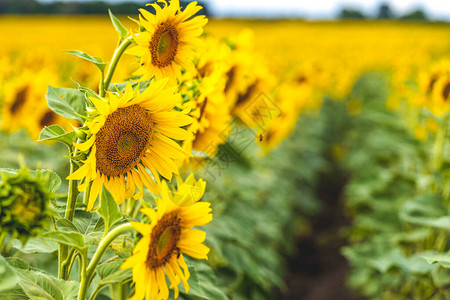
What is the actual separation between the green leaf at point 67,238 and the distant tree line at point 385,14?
44768 mm

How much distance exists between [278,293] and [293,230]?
0.80 m


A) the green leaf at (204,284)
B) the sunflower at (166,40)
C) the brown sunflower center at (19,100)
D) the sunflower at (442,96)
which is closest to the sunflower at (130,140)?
the sunflower at (166,40)

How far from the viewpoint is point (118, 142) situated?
0.87m

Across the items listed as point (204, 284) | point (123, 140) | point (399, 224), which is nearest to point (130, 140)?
point (123, 140)

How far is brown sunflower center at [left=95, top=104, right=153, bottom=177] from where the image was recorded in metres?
0.86

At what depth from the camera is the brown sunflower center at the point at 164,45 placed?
3.19 ft

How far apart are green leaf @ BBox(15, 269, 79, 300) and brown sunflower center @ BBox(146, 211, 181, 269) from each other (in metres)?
0.17

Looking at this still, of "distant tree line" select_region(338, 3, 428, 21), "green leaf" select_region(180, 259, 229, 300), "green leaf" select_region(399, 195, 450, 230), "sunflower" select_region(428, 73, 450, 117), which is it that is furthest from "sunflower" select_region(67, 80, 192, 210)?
"distant tree line" select_region(338, 3, 428, 21)

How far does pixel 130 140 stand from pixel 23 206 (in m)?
0.26

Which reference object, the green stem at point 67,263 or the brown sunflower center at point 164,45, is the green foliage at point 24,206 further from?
the brown sunflower center at point 164,45

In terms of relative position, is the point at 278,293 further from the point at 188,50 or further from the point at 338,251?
the point at 188,50

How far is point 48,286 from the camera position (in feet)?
2.86

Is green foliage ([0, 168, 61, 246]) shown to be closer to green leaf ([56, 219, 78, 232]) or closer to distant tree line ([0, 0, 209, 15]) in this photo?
green leaf ([56, 219, 78, 232])

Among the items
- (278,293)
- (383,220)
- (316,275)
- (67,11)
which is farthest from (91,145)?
(67,11)
